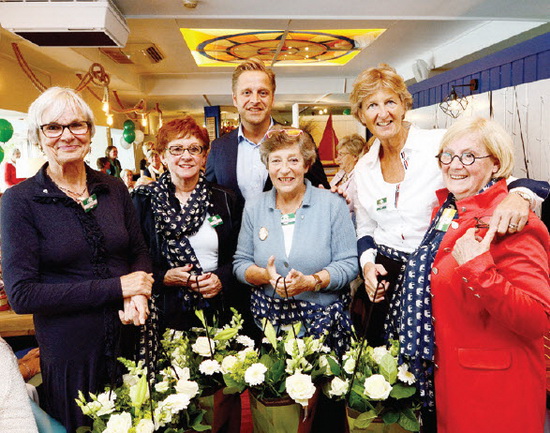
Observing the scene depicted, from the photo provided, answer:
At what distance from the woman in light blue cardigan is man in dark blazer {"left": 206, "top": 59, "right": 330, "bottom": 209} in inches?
15.0

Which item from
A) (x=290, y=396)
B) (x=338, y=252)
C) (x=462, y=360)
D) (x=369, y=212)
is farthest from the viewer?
(x=369, y=212)

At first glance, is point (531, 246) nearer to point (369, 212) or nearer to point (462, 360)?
point (462, 360)

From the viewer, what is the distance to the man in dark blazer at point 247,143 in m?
2.30

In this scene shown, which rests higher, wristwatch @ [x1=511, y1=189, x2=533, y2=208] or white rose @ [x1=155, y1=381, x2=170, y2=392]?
wristwatch @ [x1=511, y1=189, x2=533, y2=208]

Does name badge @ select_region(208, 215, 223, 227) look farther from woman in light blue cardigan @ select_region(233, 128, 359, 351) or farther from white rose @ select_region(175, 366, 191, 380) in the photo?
white rose @ select_region(175, 366, 191, 380)

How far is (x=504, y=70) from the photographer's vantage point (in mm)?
4699

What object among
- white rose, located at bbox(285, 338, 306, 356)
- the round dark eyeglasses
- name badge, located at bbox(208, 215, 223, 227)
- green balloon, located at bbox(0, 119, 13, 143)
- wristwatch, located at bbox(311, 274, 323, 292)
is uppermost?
green balloon, located at bbox(0, 119, 13, 143)

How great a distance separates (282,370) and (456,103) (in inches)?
209

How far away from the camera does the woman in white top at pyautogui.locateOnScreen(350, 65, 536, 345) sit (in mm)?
1836

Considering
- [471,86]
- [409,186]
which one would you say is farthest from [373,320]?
[471,86]

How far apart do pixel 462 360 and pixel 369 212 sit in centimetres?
80

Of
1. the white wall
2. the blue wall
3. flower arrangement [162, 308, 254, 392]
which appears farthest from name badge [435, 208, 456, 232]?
the blue wall

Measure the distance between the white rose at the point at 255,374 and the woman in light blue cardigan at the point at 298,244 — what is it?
541 millimetres

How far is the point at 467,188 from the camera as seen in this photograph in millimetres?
1466
